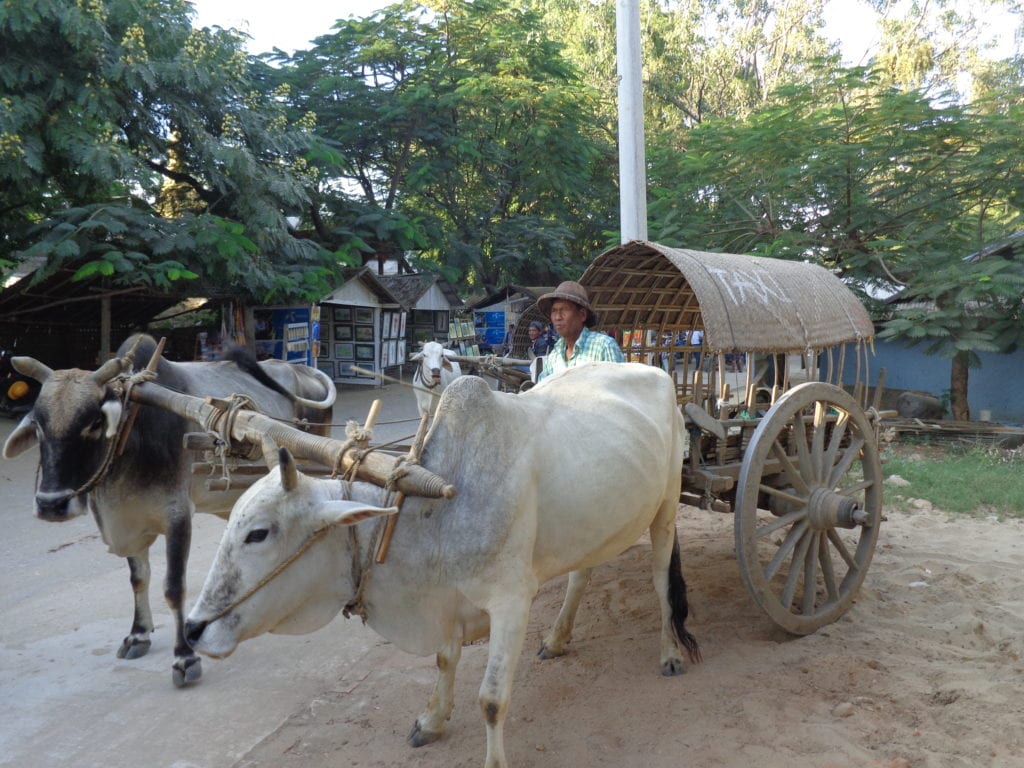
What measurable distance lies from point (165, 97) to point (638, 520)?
9.92 metres

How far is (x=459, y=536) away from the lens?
Answer: 114 inches

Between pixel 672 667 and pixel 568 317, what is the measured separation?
6.58ft

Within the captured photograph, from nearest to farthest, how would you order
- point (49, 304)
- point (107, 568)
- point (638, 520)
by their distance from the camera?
point (638, 520) → point (107, 568) → point (49, 304)

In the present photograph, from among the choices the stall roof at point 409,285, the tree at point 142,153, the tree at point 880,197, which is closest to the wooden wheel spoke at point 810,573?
the tree at point 880,197

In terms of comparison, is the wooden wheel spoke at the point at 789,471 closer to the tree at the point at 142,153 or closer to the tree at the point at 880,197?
the tree at the point at 880,197

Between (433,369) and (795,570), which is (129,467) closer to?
(795,570)

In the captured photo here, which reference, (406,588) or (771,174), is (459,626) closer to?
(406,588)

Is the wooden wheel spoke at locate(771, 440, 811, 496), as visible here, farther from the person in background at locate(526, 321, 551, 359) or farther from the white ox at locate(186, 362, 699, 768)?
the person in background at locate(526, 321, 551, 359)

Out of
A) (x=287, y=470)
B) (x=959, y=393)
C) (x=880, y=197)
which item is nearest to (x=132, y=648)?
(x=287, y=470)

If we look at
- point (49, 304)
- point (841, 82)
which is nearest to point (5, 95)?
point (49, 304)

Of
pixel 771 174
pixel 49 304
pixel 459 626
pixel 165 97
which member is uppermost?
pixel 165 97

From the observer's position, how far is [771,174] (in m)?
11.0

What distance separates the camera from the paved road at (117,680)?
3404 millimetres

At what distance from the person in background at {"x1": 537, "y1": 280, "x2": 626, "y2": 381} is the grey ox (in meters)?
1.59
